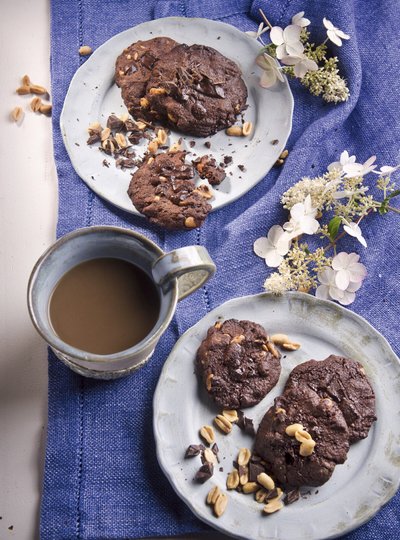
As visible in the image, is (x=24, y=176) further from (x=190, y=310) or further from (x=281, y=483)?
(x=281, y=483)

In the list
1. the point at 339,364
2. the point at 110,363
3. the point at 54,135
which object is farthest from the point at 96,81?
the point at 339,364

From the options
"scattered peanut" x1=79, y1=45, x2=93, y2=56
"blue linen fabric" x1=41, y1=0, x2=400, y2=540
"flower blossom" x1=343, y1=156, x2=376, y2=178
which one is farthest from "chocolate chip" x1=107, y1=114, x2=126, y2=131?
"flower blossom" x1=343, y1=156, x2=376, y2=178

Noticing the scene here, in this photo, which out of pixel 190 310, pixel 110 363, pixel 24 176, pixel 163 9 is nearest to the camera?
pixel 110 363

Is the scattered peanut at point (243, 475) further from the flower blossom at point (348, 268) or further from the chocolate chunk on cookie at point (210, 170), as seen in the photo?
the chocolate chunk on cookie at point (210, 170)

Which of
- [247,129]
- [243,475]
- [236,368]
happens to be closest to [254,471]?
[243,475]

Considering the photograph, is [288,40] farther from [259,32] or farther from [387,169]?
[387,169]

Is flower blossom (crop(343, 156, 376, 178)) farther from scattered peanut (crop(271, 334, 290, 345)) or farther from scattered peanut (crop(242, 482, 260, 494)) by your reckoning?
scattered peanut (crop(242, 482, 260, 494))
